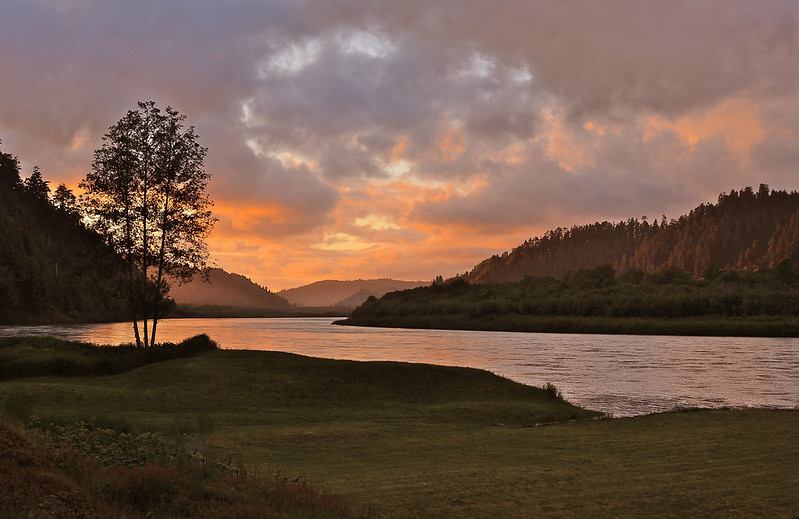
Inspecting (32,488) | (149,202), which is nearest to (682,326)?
(149,202)

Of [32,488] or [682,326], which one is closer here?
[32,488]

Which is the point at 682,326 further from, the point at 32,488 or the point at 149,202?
the point at 32,488

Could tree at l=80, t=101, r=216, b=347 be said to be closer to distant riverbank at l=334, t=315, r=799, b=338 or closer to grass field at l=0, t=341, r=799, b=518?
grass field at l=0, t=341, r=799, b=518

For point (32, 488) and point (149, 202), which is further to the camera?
point (149, 202)

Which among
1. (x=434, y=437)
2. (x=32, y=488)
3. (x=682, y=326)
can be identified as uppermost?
(x=32, y=488)

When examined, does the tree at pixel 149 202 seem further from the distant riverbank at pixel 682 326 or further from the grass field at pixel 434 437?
the distant riverbank at pixel 682 326

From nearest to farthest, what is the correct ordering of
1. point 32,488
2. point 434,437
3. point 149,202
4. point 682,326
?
point 32,488 → point 434,437 → point 149,202 → point 682,326

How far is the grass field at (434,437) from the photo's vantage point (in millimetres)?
14281

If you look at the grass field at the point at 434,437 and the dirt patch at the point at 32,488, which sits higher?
the dirt patch at the point at 32,488

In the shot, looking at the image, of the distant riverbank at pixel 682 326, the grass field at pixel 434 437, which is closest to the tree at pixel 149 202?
the grass field at pixel 434 437

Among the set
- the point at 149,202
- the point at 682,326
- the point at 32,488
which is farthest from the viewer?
the point at 682,326

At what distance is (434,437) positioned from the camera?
2445cm

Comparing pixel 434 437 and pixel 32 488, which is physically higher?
pixel 32 488

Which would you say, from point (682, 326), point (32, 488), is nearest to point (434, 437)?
point (32, 488)
